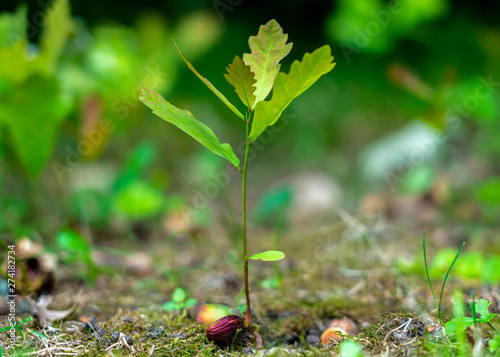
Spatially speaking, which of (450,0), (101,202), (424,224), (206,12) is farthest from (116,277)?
(450,0)

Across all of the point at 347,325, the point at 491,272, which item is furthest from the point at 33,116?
the point at 491,272

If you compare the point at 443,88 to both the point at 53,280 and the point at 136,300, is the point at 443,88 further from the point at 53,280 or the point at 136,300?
the point at 53,280

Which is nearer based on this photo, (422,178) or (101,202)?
(101,202)

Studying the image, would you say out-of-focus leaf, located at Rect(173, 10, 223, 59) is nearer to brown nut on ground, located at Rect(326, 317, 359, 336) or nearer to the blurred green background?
the blurred green background

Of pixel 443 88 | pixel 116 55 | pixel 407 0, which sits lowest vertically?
pixel 443 88
